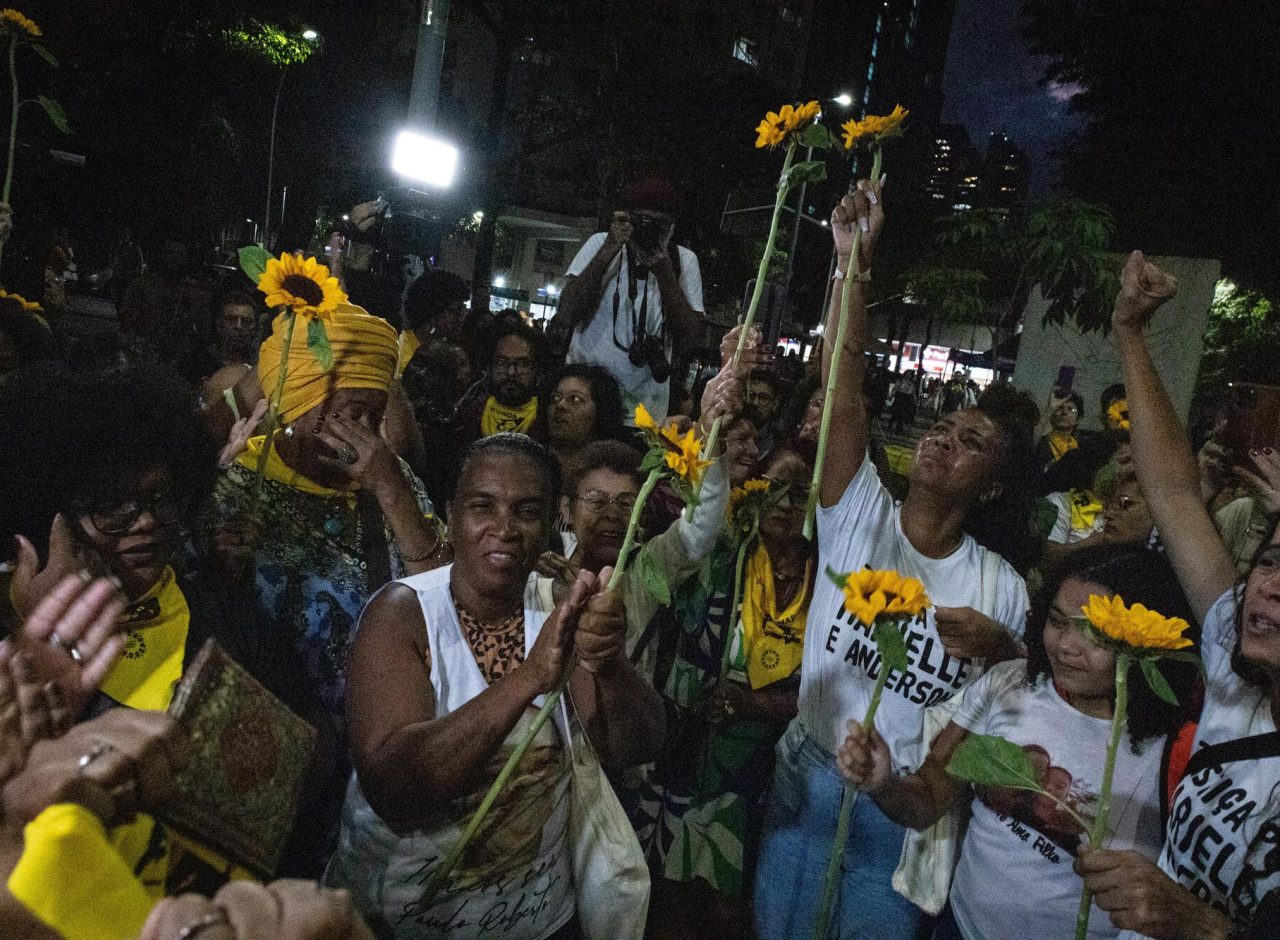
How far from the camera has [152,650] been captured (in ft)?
5.64

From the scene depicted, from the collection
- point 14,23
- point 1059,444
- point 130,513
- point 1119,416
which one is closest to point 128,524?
point 130,513

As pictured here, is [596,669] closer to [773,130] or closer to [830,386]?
[830,386]

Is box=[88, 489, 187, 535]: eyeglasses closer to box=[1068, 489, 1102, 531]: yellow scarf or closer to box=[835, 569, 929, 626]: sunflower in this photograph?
box=[835, 569, 929, 626]: sunflower

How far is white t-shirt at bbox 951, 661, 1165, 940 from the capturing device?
6.98ft

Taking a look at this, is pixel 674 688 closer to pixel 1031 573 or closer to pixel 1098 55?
pixel 1031 573

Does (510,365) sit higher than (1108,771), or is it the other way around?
(510,365)

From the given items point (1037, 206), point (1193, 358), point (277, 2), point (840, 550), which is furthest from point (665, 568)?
point (277, 2)

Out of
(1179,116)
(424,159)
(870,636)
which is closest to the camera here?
(870,636)

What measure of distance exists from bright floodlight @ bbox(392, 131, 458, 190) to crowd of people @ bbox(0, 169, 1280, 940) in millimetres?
3946

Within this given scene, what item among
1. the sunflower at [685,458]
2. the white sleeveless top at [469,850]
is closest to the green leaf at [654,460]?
the sunflower at [685,458]

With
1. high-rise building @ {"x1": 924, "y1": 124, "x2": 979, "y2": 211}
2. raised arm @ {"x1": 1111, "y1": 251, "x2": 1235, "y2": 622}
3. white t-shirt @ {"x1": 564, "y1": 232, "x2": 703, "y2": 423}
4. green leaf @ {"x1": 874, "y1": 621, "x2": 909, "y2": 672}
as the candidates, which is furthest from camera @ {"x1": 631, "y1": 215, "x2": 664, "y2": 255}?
high-rise building @ {"x1": 924, "y1": 124, "x2": 979, "y2": 211}

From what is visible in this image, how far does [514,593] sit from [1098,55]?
56.6ft

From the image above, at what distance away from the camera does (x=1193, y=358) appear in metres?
11.0

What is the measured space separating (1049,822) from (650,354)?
3.07 metres
